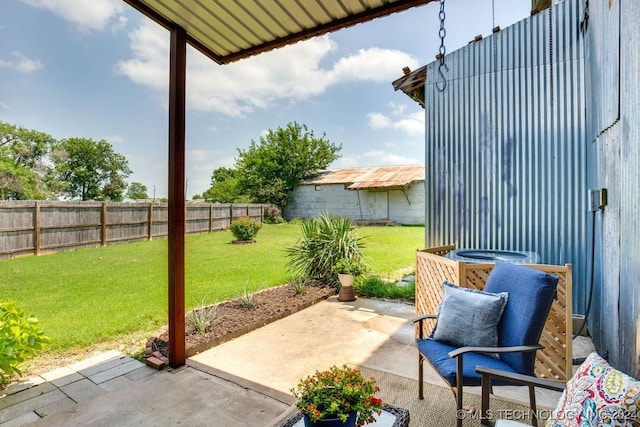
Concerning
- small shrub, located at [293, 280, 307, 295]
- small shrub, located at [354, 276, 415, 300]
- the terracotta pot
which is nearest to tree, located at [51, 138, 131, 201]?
small shrub, located at [293, 280, 307, 295]

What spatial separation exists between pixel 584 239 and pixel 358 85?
43.4ft

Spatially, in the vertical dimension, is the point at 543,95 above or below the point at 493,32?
below

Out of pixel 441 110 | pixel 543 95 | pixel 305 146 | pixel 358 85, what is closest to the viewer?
pixel 543 95

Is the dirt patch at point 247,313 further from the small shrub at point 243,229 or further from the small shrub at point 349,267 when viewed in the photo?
the small shrub at point 243,229

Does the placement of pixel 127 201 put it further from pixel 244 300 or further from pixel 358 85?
pixel 358 85

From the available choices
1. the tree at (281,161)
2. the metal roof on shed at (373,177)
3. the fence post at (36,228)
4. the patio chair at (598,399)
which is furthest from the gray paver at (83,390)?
the tree at (281,161)

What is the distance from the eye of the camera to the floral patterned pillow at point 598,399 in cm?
107

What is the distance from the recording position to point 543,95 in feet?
13.5

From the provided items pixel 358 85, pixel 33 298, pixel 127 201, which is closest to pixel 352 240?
pixel 33 298

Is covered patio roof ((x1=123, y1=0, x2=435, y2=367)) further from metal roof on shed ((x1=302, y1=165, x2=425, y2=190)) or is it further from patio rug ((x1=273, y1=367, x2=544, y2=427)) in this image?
metal roof on shed ((x1=302, y1=165, x2=425, y2=190))

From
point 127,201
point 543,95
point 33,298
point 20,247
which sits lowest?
point 33,298

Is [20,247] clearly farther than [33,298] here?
Yes

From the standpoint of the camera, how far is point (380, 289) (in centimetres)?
555

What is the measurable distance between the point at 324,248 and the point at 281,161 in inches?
645
